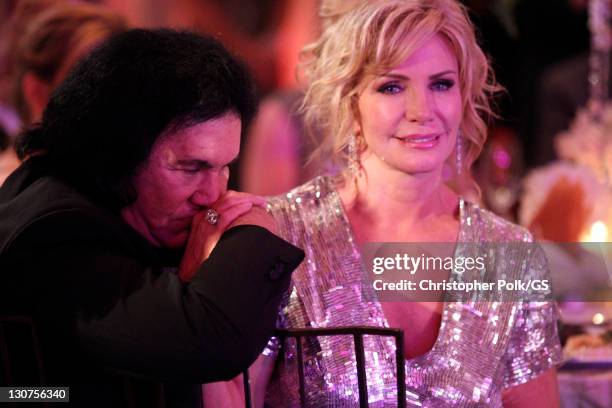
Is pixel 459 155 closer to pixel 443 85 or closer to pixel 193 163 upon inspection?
pixel 443 85

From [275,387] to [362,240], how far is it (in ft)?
1.07

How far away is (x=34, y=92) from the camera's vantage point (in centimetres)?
294

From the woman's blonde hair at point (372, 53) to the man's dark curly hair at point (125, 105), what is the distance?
1.20ft

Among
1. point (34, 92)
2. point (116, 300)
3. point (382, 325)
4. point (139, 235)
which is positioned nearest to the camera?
point (116, 300)

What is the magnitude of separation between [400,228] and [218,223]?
0.50m

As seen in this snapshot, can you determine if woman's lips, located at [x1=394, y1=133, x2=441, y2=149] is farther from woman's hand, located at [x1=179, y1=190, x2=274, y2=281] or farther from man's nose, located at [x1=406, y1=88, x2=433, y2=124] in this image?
woman's hand, located at [x1=179, y1=190, x2=274, y2=281]

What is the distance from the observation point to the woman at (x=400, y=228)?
176cm

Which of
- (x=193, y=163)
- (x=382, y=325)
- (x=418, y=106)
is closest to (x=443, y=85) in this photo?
(x=418, y=106)

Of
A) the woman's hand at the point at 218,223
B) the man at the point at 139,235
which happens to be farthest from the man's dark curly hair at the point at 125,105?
the woman's hand at the point at 218,223

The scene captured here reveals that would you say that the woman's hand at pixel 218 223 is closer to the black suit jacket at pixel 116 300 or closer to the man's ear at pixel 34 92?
the black suit jacket at pixel 116 300

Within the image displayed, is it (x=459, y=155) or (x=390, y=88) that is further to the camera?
(x=459, y=155)

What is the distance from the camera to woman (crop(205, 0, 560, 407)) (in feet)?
5.78

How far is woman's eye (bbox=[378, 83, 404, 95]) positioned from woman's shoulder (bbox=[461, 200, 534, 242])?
0.28 meters

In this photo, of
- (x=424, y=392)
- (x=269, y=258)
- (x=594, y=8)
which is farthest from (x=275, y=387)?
(x=594, y=8)
